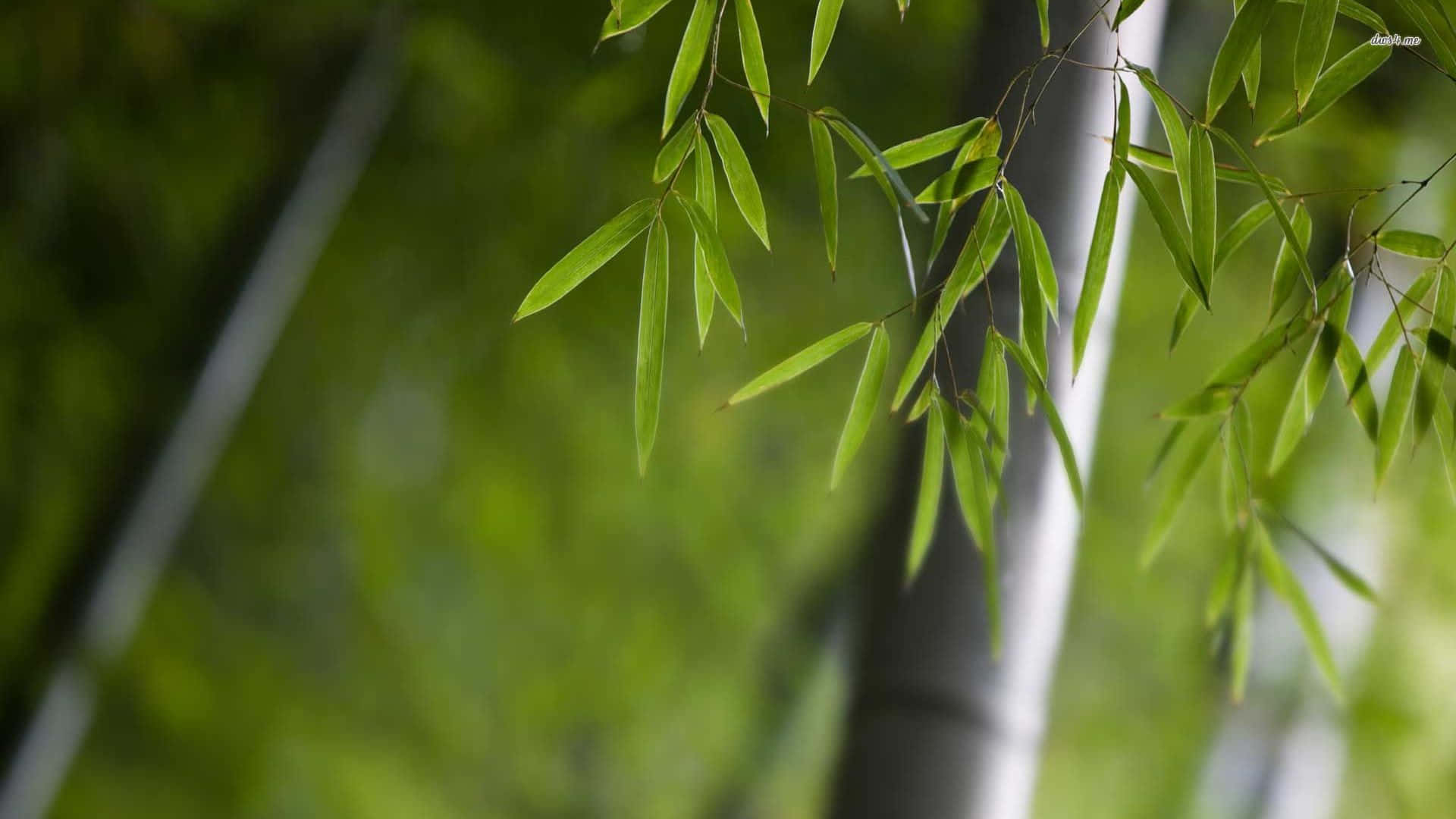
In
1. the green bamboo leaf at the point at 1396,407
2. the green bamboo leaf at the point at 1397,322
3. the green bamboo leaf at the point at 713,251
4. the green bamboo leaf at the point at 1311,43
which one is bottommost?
the green bamboo leaf at the point at 713,251

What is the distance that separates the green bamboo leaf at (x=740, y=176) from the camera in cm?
50

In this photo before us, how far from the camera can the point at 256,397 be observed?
253 centimetres

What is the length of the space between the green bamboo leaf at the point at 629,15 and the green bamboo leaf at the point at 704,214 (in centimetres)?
6

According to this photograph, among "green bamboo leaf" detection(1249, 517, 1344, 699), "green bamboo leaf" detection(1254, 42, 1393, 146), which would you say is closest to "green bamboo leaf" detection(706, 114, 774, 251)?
Result: "green bamboo leaf" detection(1254, 42, 1393, 146)

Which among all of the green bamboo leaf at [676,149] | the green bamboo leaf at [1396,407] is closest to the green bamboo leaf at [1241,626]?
the green bamboo leaf at [1396,407]

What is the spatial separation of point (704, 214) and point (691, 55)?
0.24ft

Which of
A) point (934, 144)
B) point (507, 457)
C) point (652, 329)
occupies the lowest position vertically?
point (652, 329)

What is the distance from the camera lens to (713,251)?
50 cm

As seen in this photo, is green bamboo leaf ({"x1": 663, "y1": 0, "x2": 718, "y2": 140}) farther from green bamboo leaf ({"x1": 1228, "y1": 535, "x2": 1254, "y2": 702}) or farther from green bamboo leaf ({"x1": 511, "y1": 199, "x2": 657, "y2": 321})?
green bamboo leaf ({"x1": 1228, "y1": 535, "x2": 1254, "y2": 702})

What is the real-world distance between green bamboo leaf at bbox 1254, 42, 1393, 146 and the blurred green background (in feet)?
3.45

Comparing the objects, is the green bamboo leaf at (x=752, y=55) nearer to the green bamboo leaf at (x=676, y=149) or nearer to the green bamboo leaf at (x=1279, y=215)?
the green bamboo leaf at (x=676, y=149)

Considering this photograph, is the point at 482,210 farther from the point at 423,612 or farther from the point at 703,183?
the point at 703,183

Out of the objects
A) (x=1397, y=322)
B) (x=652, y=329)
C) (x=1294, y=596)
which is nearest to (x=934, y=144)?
(x=652, y=329)

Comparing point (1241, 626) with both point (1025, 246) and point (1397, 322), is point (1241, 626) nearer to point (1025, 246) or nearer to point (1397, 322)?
point (1397, 322)
